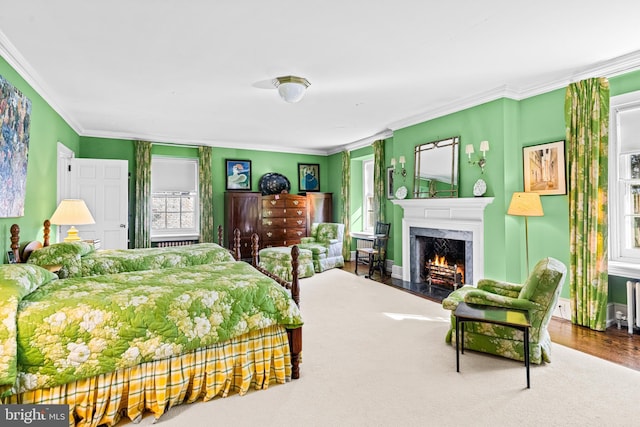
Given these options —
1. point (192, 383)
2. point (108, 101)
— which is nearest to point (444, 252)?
point (192, 383)

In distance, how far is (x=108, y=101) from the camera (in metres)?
4.64

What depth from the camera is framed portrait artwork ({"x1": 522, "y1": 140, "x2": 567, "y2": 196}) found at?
3963 millimetres

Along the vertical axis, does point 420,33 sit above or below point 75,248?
above

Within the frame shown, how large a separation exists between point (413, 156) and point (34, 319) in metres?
5.24

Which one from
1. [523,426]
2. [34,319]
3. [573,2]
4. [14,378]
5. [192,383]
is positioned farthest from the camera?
[573,2]

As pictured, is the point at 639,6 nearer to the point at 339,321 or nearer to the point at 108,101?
the point at 339,321

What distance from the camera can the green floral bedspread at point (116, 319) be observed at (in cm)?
189

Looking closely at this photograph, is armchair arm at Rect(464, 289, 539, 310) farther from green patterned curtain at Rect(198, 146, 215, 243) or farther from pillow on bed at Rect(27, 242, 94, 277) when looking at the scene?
green patterned curtain at Rect(198, 146, 215, 243)

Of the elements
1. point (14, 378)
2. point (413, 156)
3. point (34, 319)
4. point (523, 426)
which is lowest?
point (523, 426)

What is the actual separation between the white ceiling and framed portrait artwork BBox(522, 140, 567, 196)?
2.41ft

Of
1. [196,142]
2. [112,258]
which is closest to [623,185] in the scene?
[112,258]

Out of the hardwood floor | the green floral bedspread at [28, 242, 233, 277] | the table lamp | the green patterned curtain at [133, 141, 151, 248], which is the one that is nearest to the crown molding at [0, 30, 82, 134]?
the table lamp

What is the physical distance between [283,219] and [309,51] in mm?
4894

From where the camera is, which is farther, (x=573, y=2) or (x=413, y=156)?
(x=413, y=156)
